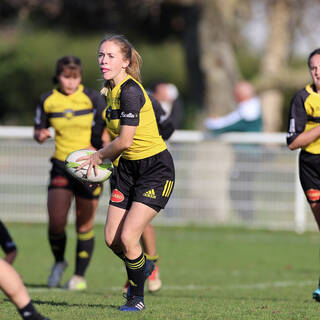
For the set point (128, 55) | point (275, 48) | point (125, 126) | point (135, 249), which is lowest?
point (135, 249)

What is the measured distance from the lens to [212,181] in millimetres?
16344

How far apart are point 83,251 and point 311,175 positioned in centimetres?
309

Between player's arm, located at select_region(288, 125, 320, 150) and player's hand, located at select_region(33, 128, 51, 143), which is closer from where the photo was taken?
player's arm, located at select_region(288, 125, 320, 150)

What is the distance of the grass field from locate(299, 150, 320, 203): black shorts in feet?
3.29

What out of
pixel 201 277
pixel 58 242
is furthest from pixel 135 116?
pixel 201 277

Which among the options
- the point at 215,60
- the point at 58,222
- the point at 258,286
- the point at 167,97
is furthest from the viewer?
the point at 215,60

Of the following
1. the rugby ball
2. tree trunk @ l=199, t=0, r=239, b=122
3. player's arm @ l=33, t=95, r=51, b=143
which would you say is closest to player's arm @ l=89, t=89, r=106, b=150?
player's arm @ l=33, t=95, r=51, b=143

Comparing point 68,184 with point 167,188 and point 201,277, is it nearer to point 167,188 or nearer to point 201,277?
point 201,277

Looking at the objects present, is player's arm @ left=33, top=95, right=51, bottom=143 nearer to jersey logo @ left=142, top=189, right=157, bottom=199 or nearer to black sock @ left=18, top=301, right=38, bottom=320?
jersey logo @ left=142, top=189, right=157, bottom=199

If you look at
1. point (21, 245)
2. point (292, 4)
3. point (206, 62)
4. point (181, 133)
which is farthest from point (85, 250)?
point (292, 4)

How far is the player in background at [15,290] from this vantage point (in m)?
5.74

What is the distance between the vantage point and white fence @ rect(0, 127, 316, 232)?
15906 mm

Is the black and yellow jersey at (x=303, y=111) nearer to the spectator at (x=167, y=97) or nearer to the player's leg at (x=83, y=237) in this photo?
the player's leg at (x=83, y=237)

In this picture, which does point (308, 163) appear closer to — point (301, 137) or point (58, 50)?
point (301, 137)
